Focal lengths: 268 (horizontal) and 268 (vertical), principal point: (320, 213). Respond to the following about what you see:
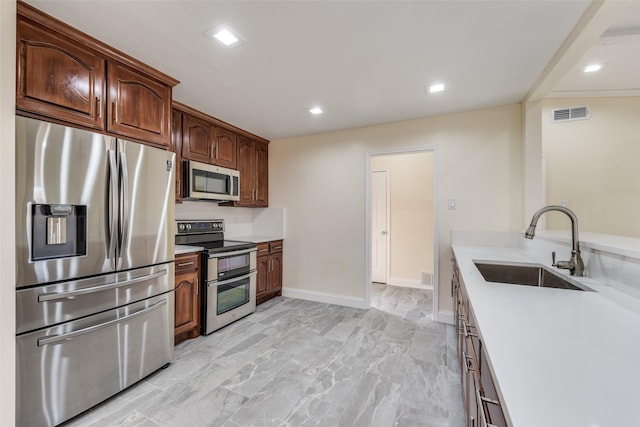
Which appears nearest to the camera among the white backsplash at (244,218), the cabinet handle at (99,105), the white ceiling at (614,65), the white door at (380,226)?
the cabinet handle at (99,105)

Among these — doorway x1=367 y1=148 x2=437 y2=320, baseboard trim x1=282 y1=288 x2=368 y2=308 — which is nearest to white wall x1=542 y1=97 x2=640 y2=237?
doorway x1=367 y1=148 x2=437 y2=320

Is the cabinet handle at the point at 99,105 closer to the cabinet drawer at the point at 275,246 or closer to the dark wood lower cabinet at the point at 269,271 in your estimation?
the dark wood lower cabinet at the point at 269,271

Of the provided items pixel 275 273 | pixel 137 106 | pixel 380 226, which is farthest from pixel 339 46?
pixel 380 226

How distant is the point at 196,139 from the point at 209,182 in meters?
0.50

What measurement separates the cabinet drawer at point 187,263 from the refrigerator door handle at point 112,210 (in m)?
0.72

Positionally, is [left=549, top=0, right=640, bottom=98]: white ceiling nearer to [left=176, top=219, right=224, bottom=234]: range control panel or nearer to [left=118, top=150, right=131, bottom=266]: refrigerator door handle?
[left=118, top=150, right=131, bottom=266]: refrigerator door handle

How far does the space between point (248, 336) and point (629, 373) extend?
8.93ft

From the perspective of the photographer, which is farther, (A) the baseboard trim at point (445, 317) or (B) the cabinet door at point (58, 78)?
(A) the baseboard trim at point (445, 317)

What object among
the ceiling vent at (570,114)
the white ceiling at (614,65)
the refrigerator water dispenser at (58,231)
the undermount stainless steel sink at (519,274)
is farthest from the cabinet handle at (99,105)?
the ceiling vent at (570,114)

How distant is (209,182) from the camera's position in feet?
10.3

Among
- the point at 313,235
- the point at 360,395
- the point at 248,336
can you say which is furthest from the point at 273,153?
the point at 360,395

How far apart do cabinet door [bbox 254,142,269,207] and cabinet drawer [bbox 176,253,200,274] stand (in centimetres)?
149

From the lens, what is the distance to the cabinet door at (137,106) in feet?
6.21

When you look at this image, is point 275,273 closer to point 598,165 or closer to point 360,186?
point 360,186
